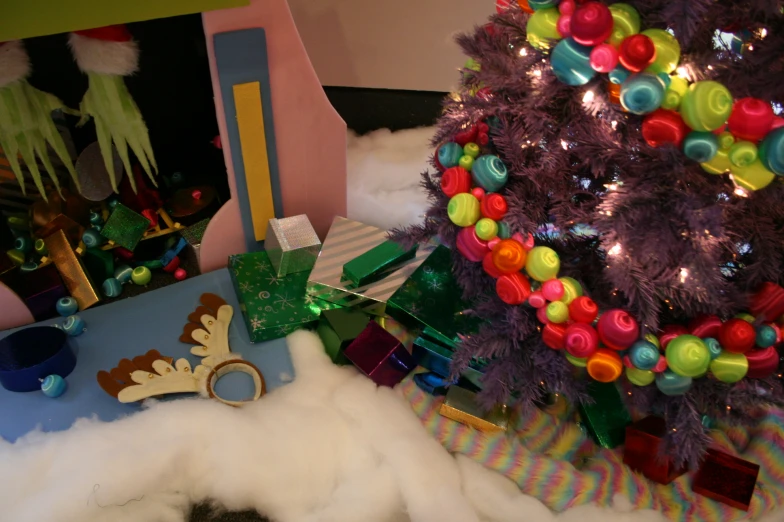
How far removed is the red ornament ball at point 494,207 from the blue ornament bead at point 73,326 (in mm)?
860

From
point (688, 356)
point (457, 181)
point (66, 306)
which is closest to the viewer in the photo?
point (688, 356)

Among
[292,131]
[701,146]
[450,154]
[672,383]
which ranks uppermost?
[701,146]

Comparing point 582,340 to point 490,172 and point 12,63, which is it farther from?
point 12,63

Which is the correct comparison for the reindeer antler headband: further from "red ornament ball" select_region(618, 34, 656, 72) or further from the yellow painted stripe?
"red ornament ball" select_region(618, 34, 656, 72)

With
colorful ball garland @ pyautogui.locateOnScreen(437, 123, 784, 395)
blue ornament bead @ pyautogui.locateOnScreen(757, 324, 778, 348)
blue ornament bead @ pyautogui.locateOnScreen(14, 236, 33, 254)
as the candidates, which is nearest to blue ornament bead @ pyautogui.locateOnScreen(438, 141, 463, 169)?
colorful ball garland @ pyautogui.locateOnScreen(437, 123, 784, 395)

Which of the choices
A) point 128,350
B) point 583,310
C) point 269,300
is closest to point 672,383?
point 583,310

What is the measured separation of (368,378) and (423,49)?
102 cm

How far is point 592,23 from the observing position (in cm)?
77

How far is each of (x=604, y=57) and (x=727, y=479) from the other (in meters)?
0.76

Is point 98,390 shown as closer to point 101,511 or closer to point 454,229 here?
point 101,511

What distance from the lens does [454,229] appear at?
107cm

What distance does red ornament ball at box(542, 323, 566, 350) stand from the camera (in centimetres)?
97

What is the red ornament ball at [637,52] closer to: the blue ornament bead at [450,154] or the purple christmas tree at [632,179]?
the purple christmas tree at [632,179]

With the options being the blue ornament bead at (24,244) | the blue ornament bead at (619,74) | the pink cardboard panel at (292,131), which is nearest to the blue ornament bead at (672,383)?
the blue ornament bead at (619,74)
